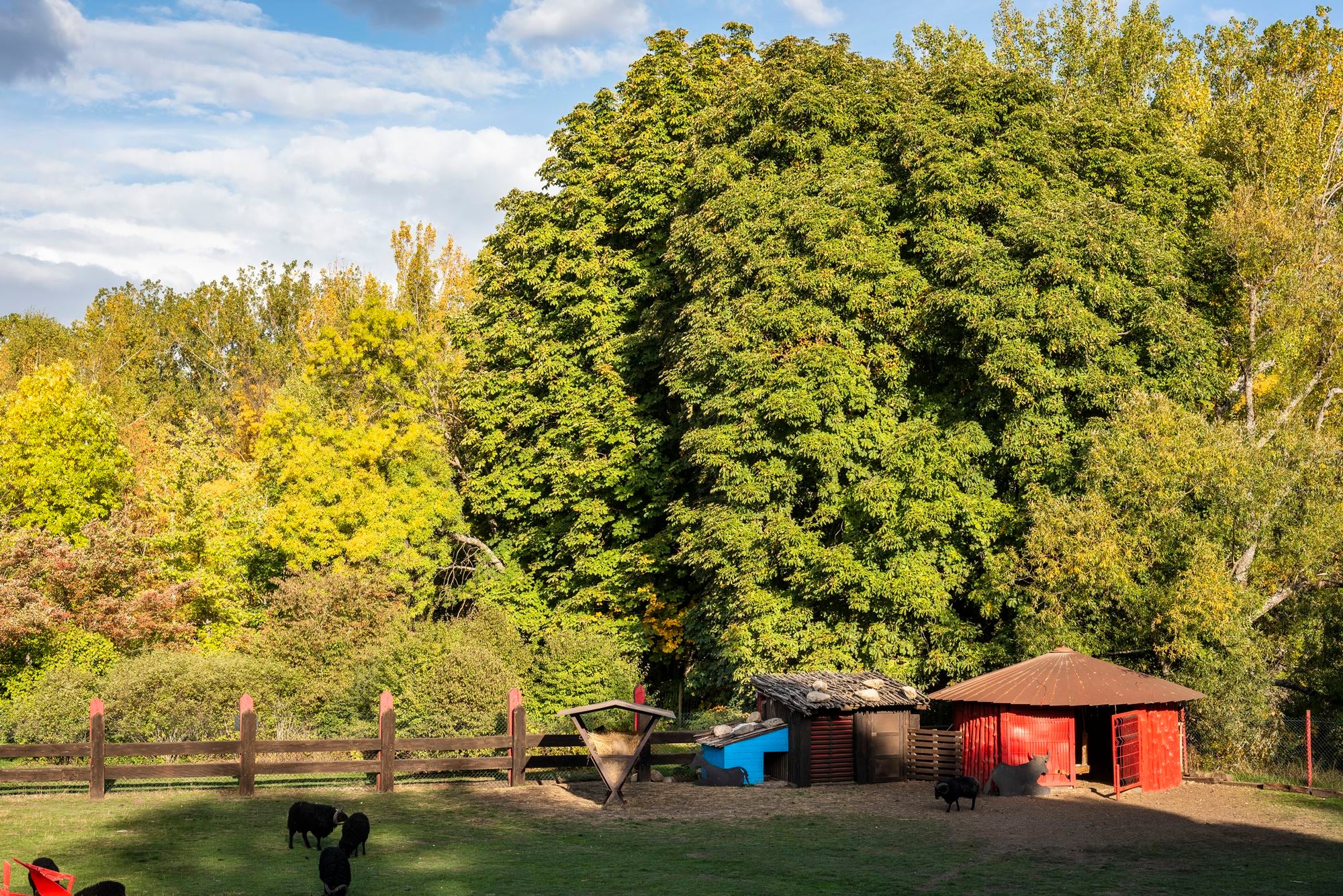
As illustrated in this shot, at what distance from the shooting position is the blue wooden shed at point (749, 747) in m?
24.3

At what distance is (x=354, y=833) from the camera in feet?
50.8

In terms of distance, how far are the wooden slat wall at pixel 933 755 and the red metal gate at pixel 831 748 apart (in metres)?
1.60

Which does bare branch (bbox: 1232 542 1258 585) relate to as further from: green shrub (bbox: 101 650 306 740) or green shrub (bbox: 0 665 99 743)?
green shrub (bbox: 0 665 99 743)

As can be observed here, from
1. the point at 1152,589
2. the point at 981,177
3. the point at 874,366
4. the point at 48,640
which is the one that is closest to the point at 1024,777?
the point at 1152,589

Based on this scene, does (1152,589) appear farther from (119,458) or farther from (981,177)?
(119,458)

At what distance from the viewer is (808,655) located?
29.8m

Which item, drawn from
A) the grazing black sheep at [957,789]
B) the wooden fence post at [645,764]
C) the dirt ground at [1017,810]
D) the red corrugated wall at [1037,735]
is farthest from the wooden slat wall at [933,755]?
the wooden fence post at [645,764]

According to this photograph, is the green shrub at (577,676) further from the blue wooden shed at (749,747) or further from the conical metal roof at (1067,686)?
the conical metal roof at (1067,686)

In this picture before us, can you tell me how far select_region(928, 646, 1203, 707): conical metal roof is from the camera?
22.8 metres

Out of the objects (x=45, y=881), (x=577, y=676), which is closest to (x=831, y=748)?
(x=577, y=676)

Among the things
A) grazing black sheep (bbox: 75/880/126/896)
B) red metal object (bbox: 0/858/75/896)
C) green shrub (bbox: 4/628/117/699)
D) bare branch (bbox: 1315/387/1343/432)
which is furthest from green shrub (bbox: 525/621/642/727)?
bare branch (bbox: 1315/387/1343/432)

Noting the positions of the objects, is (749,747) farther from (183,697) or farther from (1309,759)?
(183,697)

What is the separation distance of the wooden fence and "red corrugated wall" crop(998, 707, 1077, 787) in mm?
7113

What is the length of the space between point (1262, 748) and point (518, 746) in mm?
17761
